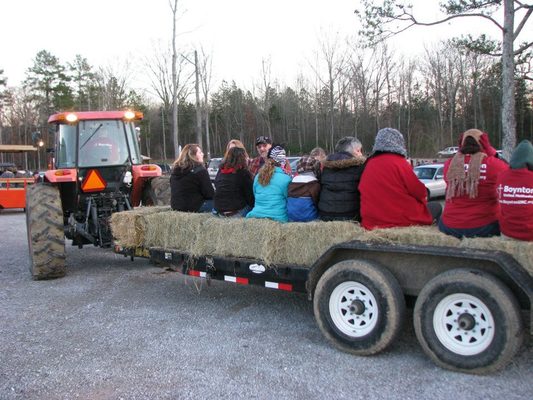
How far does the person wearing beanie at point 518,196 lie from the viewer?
3.86 m

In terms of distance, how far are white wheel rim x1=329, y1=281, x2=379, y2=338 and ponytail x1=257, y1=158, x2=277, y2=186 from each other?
1629mm

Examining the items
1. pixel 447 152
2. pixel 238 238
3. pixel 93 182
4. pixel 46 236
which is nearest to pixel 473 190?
pixel 238 238

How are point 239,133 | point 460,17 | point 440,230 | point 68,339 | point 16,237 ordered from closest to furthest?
point 440,230
point 68,339
point 16,237
point 460,17
point 239,133

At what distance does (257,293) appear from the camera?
6.58 m

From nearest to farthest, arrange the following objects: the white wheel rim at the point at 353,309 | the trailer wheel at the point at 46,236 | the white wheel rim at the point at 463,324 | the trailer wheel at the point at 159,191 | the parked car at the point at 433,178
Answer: the white wheel rim at the point at 463,324
the white wheel rim at the point at 353,309
the trailer wheel at the point at 46,236
the trailer wheel at the point at 159,191
the parked car at the point at 433,178

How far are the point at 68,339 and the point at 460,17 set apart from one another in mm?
15897

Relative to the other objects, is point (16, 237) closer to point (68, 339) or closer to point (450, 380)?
point (68, 339)

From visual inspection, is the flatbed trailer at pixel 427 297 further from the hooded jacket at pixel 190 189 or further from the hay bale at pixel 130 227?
the hay bale at pixel 130 227

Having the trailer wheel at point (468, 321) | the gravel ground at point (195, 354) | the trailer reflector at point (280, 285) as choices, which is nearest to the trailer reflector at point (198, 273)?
the gravel ground at point (195, 354)

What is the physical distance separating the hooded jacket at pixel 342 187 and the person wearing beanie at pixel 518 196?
1441mm

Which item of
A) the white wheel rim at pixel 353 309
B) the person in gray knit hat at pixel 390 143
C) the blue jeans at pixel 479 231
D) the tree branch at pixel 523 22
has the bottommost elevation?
the white wheel rim at pixel 353 309

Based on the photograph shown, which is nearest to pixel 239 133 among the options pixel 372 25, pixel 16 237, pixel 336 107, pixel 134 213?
pixel 336 107

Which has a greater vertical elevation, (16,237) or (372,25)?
(372,25)

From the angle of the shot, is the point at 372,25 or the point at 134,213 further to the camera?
the point at 372,25
